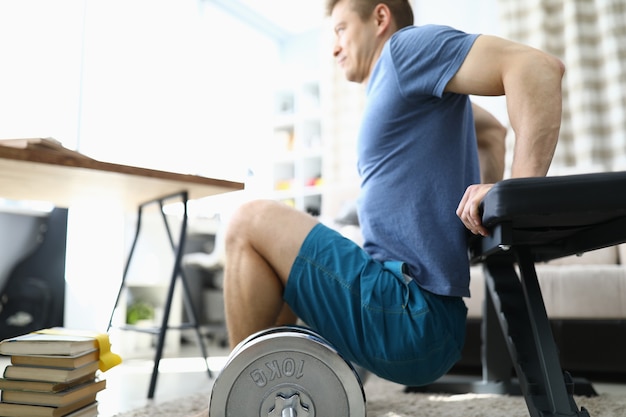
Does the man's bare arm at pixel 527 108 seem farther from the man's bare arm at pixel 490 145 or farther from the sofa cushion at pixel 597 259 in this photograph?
the sofa cushion at pixel 597 259

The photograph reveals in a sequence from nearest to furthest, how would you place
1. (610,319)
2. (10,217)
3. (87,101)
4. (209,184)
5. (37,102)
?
(209,184)
(610,319)
(10,217)
(37,102)
(87,101)

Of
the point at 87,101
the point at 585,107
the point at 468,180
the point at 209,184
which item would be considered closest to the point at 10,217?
the point at 87,101

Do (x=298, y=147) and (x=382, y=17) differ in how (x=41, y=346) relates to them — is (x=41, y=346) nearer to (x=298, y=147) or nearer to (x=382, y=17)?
(x=382, y=17)

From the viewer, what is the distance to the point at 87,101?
12.8 feet

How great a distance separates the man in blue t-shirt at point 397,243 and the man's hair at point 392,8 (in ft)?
0.84

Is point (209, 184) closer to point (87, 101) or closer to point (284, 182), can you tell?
point (87, 101)

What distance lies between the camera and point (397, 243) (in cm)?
115

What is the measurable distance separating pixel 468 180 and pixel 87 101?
3.37 m

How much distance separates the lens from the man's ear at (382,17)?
1.37 m

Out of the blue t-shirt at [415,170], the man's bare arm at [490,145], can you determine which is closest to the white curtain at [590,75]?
the man's bare arm at [490,145]

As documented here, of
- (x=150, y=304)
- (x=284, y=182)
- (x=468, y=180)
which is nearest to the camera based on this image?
(x=468, y=180)

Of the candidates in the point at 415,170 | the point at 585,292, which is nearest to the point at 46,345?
the point at 415,170

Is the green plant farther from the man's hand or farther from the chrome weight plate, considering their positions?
the man's hand

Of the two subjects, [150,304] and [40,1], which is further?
[40,1]
